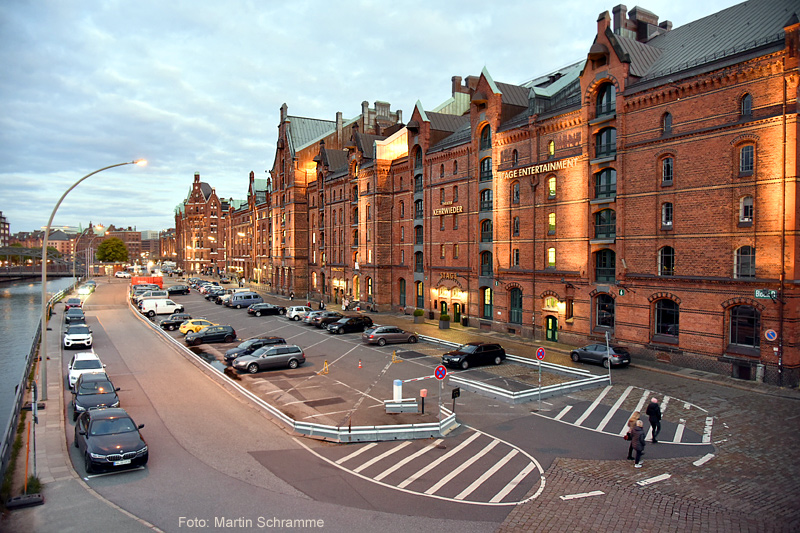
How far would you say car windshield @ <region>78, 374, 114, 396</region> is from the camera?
71.9 ft

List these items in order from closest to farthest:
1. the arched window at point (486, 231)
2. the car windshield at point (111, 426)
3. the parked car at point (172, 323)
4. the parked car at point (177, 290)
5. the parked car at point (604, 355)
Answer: the car windshield at point (111, 426)
the parked car at point (604, 355)
the arched window at point (486, 231)
the parked car at point (172, 323)
the parked car at point (177, 290)

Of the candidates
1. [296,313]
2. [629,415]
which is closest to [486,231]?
[296,313]

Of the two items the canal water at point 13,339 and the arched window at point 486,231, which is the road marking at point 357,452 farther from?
the arched window at point 486,231

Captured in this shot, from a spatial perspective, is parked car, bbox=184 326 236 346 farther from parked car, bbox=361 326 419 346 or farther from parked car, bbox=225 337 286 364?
parked car, bbox=361 326 419 346

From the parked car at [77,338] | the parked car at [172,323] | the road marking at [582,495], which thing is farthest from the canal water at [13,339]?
the road marking at [582,495]

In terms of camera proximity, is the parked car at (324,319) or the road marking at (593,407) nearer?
the road marking at (593,407)

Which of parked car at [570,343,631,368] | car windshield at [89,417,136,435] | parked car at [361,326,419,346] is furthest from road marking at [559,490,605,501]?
parked car at [361,326,419,346]

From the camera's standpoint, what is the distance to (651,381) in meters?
27.0

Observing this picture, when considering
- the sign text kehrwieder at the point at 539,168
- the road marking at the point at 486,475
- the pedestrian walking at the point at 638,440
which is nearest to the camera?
the road marking at the point at 486,475

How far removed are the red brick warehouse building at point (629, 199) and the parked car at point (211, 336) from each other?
19.8 meters

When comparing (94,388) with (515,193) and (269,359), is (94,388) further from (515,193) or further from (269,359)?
(515,193)

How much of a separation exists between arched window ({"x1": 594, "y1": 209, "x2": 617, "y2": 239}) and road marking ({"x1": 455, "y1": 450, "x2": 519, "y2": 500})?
21.3 m

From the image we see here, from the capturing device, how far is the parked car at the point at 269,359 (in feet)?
95.4

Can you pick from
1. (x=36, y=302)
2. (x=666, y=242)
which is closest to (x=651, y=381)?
(x=666, y=242)
